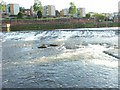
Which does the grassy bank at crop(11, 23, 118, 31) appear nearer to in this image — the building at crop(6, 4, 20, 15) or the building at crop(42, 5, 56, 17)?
the building at crop(6, 4, 20, 15)

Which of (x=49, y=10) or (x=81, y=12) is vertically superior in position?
(x=49, y=10)

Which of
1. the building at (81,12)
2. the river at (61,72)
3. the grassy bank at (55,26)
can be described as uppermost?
the building at (81,12)

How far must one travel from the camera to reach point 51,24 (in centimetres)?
7975

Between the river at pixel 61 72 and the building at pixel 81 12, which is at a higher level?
the building at pixel 81 12

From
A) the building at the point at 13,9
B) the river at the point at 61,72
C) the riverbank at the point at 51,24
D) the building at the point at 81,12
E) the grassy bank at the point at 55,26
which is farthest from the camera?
the building at the point at 81,12

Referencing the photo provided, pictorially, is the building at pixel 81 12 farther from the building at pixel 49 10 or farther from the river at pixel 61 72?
the river at pixel 61 72

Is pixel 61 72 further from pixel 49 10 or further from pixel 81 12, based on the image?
pixel 81 12

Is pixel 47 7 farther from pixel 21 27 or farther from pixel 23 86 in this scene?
pixel 23 86

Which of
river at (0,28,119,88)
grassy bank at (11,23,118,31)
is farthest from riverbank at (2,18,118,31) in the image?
river at (0,28,119,88)

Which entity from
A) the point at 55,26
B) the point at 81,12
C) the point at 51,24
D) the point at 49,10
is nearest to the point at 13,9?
the point at 49,10

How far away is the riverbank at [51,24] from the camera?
75.3 metres

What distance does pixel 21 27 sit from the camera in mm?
75438

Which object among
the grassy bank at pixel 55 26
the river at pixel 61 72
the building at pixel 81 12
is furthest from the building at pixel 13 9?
the river at pixel 61 72

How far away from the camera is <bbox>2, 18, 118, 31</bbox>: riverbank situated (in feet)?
247
